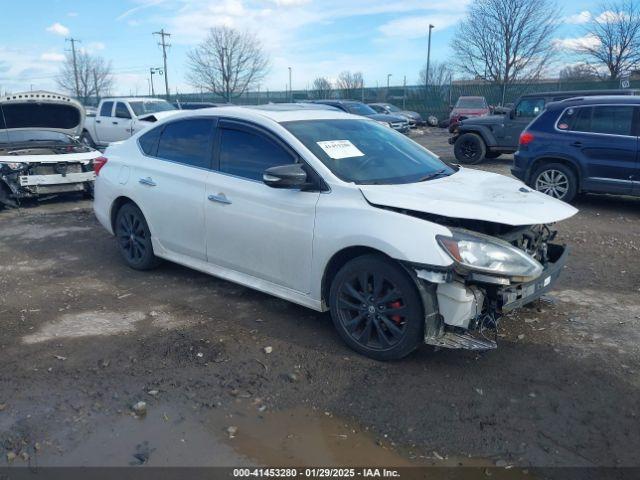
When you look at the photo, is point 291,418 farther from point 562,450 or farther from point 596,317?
point 596,317

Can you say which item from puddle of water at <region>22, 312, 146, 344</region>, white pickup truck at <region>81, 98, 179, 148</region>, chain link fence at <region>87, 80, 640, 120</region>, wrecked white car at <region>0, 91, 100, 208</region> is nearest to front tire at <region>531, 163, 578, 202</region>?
puddle of water at <region>22, 312, 146, 344</region>

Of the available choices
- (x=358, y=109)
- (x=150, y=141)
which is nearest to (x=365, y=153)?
(x=150, y=141)

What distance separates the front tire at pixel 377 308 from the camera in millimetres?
3593

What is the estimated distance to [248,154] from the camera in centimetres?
461

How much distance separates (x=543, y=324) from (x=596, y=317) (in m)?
0.53

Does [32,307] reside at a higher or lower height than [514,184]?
lower

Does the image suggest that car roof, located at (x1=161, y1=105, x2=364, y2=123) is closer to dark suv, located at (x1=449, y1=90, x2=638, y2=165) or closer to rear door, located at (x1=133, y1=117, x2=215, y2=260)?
rear door, located at (x1=133, y1=117, x2=215, y2=260)

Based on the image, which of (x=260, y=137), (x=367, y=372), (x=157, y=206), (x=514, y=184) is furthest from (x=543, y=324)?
(x=157, y=206)

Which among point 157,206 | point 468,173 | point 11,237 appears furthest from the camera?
point 11,237

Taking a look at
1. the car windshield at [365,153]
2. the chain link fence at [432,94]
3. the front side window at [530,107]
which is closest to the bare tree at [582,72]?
the chain link fence at [432,94]

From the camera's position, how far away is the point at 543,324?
14.6 ft

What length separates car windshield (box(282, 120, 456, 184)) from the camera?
13.8 feet

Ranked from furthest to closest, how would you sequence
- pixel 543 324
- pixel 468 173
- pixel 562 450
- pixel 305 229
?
pixel 468 173 → pixel 543 324 → pixel 305 229 → pixel 562 450

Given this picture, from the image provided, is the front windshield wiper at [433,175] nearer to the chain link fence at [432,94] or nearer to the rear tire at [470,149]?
the rear tire at [470,149]
